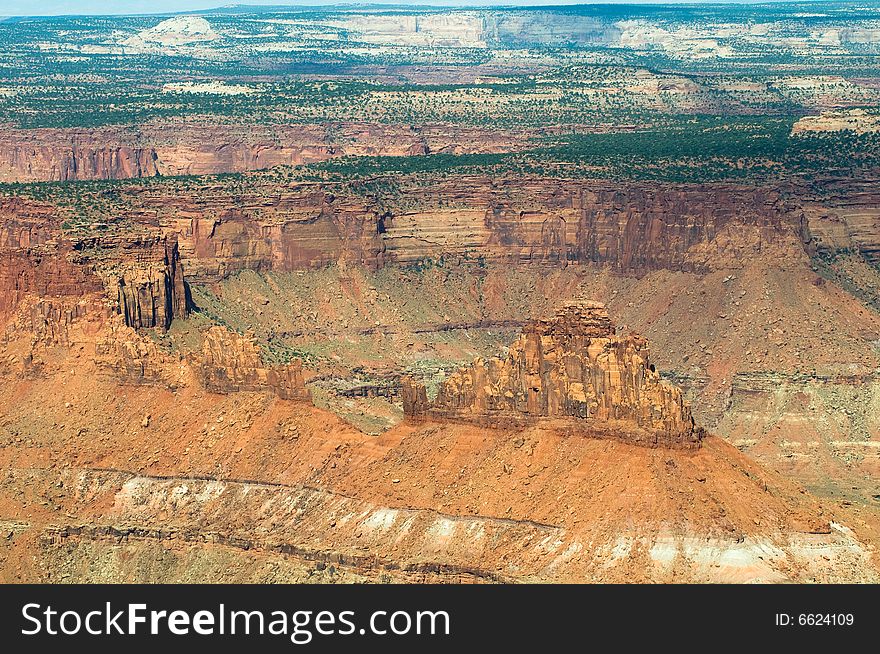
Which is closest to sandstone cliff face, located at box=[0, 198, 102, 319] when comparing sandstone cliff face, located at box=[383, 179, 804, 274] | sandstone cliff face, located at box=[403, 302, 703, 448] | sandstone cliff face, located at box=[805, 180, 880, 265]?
sandstone cliff face, located at box=[403, 302, 703, 448]

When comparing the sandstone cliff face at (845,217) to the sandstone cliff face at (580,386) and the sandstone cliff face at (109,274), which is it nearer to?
the sandstone cliff face at (109,274)

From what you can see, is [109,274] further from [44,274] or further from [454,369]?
[454,369]

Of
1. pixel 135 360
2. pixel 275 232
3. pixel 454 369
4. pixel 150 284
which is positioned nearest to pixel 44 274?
pixel 150 284

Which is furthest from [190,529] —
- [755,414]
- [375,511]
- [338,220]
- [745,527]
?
[338,220]

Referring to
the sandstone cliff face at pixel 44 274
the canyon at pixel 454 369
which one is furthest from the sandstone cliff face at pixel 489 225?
the sandstone cliff face at pixel 44 274

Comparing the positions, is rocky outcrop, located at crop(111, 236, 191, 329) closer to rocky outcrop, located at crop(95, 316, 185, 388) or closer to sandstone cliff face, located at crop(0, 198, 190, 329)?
sandstone cliff face, located at crop(0, 198, 190, 329)

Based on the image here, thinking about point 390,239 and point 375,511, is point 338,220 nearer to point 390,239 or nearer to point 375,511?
point 390,239
